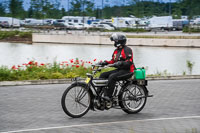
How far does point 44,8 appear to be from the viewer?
92.4 meters

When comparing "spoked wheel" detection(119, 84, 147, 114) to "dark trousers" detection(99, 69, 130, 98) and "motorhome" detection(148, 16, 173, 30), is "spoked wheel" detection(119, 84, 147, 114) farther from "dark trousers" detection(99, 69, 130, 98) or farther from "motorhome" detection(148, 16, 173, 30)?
"motorhome" detection(148, 16, 173, 30)

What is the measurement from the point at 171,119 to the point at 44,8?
283ft

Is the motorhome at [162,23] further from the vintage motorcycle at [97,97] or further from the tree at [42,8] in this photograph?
the vintage motorcycle at [97,97]

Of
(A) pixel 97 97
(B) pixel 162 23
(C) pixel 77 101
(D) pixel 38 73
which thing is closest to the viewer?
(C) pixel 77 101

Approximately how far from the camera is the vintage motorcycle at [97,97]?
7.97 metres

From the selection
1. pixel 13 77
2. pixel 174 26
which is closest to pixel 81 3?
pixel 174 26

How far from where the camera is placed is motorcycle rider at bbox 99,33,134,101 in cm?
823

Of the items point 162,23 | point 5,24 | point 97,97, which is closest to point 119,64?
point 97,97

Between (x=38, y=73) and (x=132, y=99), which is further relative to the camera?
(x=38, y=73)

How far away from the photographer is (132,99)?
863cm

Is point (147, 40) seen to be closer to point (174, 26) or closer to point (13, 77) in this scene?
point (174, 26)

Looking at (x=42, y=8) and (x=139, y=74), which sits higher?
(x=42, y=8)

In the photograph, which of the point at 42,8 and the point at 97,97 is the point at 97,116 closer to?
the point at 97,97

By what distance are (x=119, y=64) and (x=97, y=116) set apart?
3.73ft
